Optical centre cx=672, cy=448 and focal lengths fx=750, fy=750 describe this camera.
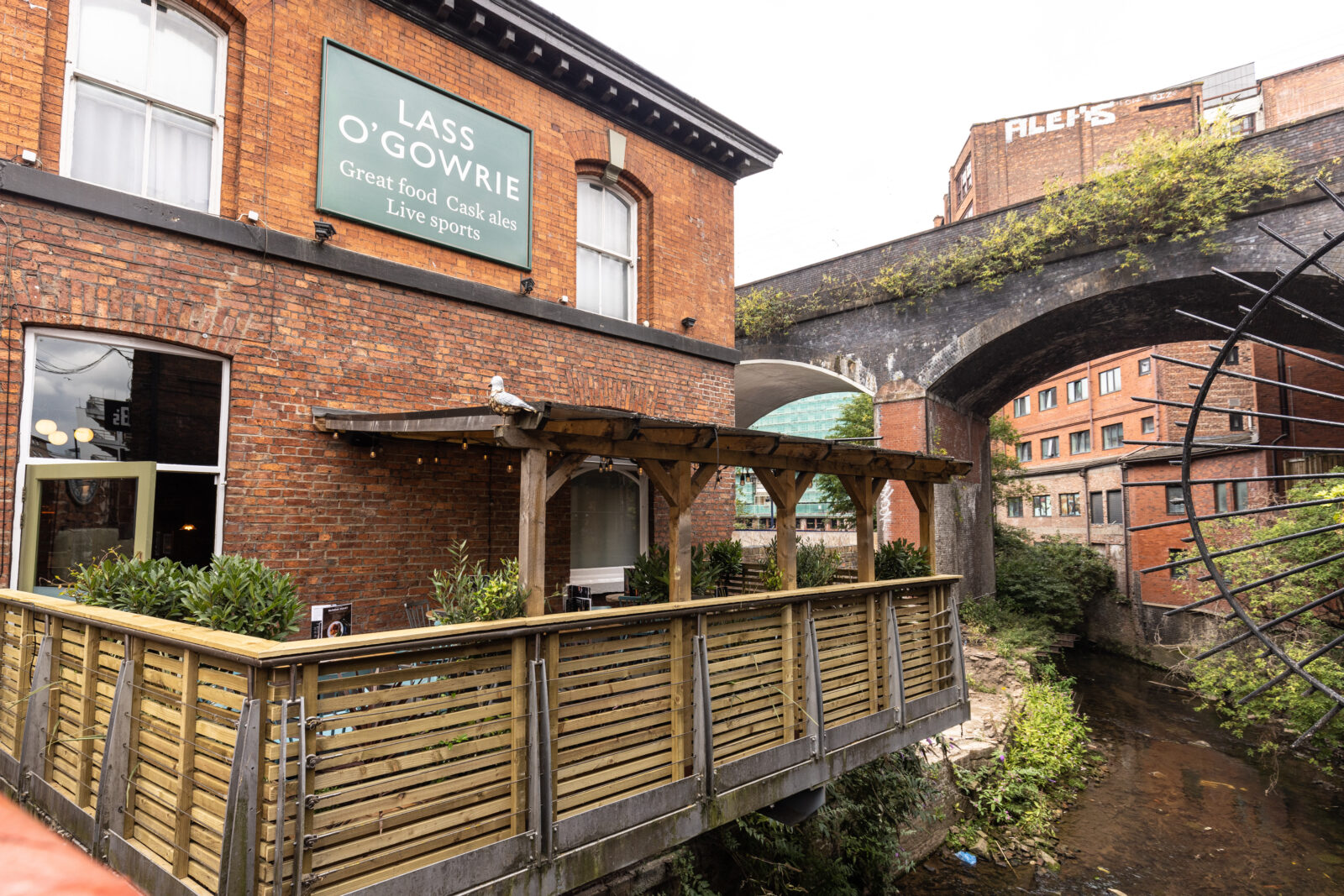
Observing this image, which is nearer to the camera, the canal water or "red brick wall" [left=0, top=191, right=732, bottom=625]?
"red brick wall" [left=0, top=191, right=732, bottom=625]

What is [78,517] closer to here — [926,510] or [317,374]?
[317,374]

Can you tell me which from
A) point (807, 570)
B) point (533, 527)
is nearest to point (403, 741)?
point (533, 527)

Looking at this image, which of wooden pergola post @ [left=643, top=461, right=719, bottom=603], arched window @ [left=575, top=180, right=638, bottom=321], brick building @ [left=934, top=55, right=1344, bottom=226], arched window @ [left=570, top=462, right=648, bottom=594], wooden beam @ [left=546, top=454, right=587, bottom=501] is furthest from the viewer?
brick building @ [left=934, top=55, right=1344, bottom=226]

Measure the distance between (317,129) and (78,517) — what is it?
3.58 metres

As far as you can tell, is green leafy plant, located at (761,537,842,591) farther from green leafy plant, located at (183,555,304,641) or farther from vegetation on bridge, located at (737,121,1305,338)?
vegetation on bridge, located at (737,121,1305,338)

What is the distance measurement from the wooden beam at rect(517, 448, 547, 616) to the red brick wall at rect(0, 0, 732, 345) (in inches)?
131

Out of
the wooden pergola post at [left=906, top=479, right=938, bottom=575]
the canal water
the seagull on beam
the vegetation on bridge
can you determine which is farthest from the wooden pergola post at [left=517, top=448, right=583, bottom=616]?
the vegetation on bridge

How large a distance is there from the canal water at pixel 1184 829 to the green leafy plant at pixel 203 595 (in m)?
7.38

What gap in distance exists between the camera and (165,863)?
312 cm

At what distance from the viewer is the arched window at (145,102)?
17.8 ft

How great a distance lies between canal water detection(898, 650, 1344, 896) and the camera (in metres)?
8.82

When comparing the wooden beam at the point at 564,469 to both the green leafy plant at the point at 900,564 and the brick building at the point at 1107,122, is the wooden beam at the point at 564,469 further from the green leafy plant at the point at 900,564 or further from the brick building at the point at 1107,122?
the brick building at the point at 1107,122

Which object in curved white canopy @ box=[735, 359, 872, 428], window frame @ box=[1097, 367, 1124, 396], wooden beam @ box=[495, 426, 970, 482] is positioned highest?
window frame @ box=[1097, 367, 1124, 396]

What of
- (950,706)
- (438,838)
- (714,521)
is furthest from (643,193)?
(438,838)
